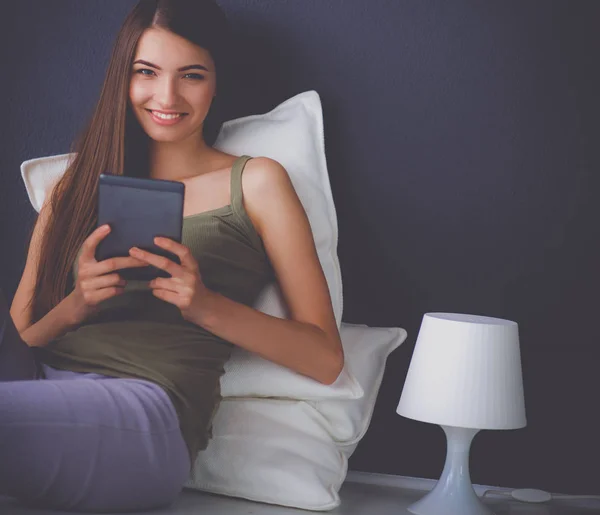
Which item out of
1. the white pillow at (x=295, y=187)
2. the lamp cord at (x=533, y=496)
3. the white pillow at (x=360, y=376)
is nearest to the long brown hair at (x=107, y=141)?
the white pillow at (x=295, y=187)

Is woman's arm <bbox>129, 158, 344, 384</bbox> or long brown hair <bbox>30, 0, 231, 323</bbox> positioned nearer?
woman's arm <bbox>129, 158, 344, 384</bbox>

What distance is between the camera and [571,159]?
1.89 m

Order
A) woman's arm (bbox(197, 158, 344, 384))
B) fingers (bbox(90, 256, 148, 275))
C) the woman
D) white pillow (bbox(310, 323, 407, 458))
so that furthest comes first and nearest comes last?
white pillow (bbox(310, 323, 407, 458)) < woman's arm (bbox(197, 158, 344, 384)) < fingers (bbox(90, 256, 148, 275)) < the woman

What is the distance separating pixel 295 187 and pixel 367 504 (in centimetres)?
64

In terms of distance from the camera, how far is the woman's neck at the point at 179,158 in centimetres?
190

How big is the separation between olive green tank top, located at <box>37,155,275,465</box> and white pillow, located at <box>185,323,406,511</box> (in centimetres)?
6

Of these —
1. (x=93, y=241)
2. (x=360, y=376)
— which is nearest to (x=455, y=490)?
(x=360, y=376)

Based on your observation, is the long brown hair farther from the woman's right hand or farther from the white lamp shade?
the white lamp shade

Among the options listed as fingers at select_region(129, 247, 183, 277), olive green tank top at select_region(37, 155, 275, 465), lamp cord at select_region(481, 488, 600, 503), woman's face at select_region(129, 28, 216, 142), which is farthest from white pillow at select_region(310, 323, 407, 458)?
woman's face at select_region(129, 28, 216, 142)

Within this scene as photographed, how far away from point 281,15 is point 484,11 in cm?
45

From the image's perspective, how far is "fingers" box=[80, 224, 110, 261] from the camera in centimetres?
151

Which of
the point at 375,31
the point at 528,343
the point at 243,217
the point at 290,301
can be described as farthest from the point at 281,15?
the point at 528,343

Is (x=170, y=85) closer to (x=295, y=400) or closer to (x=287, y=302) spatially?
(x=287, y=302)

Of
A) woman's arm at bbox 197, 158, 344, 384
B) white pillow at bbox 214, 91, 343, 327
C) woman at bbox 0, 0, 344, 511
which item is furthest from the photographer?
white pillow at bbox 214, 91, 343, 327
